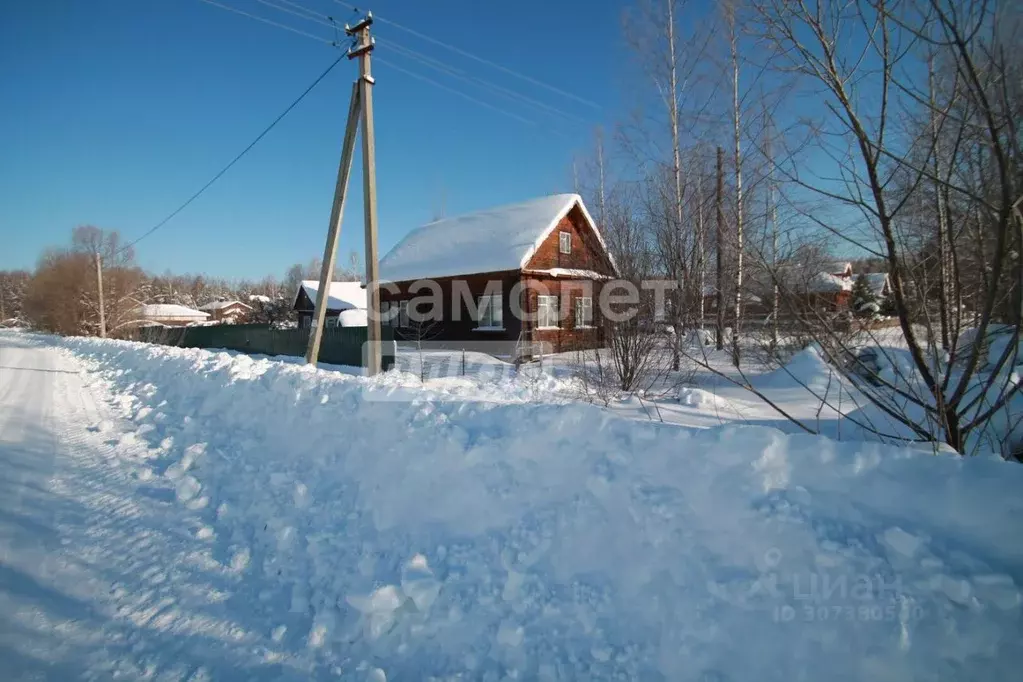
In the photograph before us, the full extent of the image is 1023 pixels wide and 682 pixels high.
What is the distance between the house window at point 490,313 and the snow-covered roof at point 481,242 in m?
1.18

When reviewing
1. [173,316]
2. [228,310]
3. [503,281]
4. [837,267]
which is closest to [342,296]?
[503,281]

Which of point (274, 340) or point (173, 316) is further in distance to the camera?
point (173, 316)

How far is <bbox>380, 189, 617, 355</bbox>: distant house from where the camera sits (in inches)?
596

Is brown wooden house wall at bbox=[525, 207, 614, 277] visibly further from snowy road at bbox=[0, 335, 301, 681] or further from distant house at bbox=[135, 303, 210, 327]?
distant house at bbox=[135, 303, 210, 327]

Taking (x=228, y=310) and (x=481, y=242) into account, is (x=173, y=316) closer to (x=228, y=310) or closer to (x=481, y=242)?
(x=228, y=310)

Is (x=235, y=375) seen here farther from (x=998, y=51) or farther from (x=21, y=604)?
(x=998, y=51)

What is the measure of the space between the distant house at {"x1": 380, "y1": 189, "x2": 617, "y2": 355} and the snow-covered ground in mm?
10410

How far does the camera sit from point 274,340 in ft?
63.8

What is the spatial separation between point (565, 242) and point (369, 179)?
983cm

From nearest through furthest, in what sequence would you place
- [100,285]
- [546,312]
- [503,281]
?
[503,281]
[546,312]
[100,285]

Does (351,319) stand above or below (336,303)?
below

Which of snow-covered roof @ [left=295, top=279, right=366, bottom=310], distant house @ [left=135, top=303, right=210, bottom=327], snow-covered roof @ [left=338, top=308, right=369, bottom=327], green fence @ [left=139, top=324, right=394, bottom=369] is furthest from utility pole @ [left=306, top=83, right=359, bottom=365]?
distant house @ [left=135, top=303, right=210, bottom=327]

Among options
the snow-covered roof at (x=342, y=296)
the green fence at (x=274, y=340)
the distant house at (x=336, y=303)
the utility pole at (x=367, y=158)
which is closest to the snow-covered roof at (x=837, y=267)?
the utility pole at (x=367, y=158)

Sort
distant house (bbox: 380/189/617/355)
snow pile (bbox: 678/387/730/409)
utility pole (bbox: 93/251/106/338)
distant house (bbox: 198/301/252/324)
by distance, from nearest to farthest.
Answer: snow pile (bbox: 678/387/730/409) < distant house (bbox: 380/189/617/355) < utility pole (bbox: 93/251/106/338) < distant house (bbox: 198/301/252/324)
